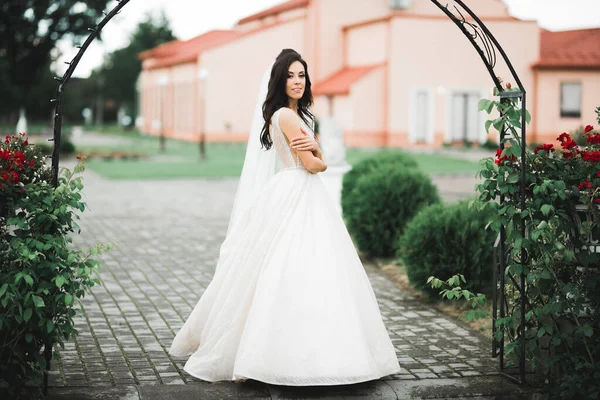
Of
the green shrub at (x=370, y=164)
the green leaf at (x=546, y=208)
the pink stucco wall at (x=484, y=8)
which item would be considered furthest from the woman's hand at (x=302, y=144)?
the pink stucco wall at (x=484, y=8)

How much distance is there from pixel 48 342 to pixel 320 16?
38.4 m

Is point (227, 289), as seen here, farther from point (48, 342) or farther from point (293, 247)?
point (48, 342)

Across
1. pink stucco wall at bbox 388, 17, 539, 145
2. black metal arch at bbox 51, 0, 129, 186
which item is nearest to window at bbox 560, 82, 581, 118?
pink stucco wall at bbox 388, 17, 539, 145

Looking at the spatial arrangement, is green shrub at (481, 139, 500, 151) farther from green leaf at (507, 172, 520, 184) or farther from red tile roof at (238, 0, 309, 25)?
green leaf at (507, 172, 520, 184)

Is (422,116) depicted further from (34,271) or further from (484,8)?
(34,271)

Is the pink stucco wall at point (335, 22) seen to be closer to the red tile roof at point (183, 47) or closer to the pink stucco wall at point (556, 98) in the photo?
the pink stucco wall at point (556, 98)

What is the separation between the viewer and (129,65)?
81.1 metres

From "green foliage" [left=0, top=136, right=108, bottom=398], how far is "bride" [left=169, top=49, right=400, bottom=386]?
99 cm

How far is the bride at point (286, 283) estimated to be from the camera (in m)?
4.96

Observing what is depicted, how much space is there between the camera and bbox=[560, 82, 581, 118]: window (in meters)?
38.8

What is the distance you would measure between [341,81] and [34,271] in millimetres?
35557

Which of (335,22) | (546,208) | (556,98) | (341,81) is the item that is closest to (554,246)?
(546,208)

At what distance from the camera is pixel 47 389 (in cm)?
503

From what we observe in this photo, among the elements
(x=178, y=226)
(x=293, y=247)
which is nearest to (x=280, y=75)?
(x=293, y=247)
